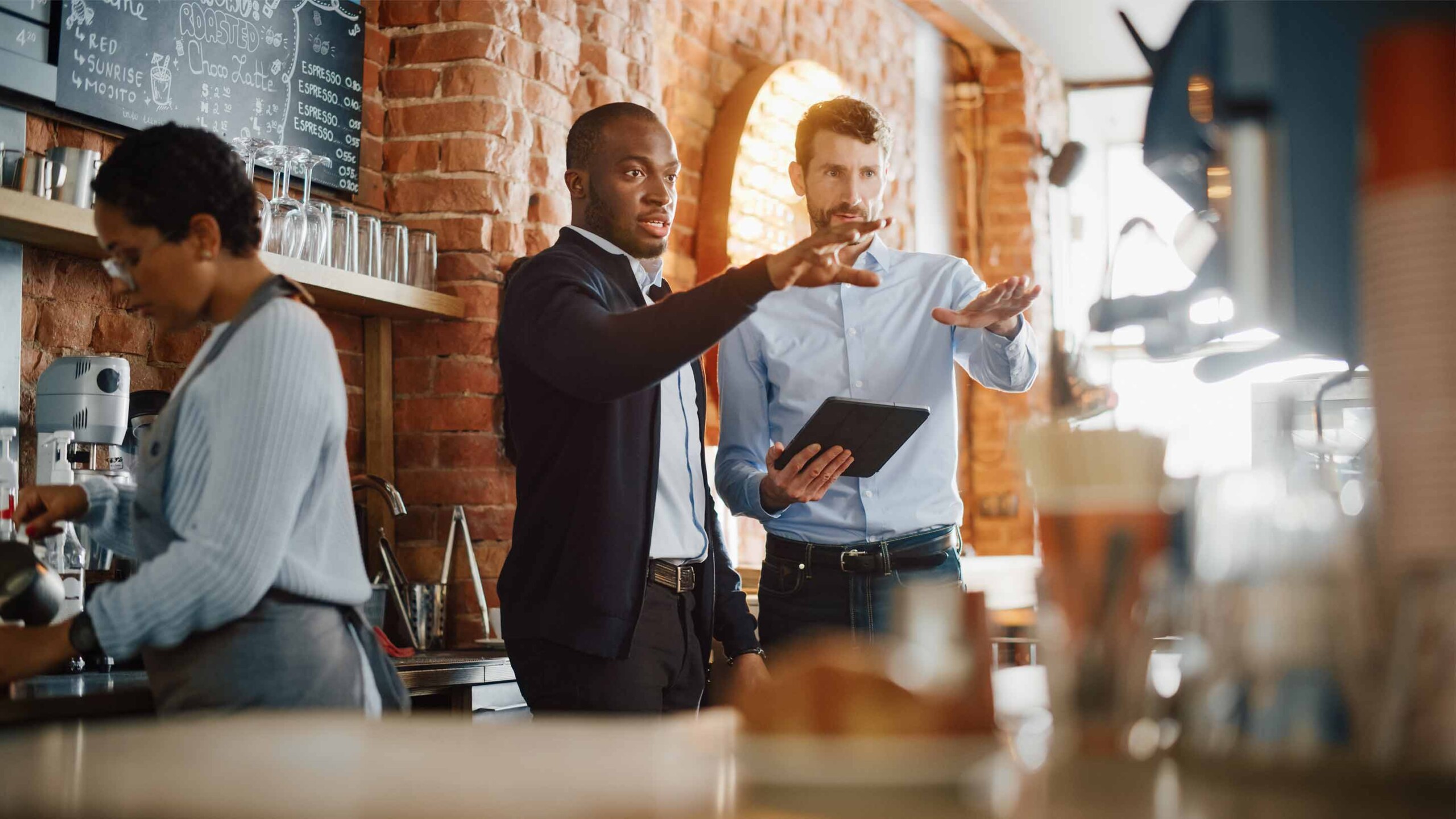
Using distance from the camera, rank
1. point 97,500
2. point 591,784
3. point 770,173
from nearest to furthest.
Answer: point 591,784, point 97,500, point 770,173

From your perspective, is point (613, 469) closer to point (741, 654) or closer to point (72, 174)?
point (741, 654)

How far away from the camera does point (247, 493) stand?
4.37ft

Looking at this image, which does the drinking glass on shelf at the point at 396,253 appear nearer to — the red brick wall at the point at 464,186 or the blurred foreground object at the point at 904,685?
the red brick wall at the point at 464,186

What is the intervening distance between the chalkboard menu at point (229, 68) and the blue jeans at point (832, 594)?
56.8 inches

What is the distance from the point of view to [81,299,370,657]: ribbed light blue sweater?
1324 mm

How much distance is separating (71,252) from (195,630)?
136 cm

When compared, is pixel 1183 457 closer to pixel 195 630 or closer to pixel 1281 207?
pixel 1281 207

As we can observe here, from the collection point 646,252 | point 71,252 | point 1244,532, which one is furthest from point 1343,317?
point 71,252

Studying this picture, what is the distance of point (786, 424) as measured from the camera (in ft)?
7.86

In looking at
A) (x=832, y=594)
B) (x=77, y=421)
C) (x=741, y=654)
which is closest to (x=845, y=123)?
(x=832, y=594)

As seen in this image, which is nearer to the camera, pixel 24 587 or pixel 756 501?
pixel 24 587

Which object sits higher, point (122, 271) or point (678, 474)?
point (122, 271)

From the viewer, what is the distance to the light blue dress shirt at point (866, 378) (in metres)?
2.27

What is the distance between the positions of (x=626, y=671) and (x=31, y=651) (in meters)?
0.76
